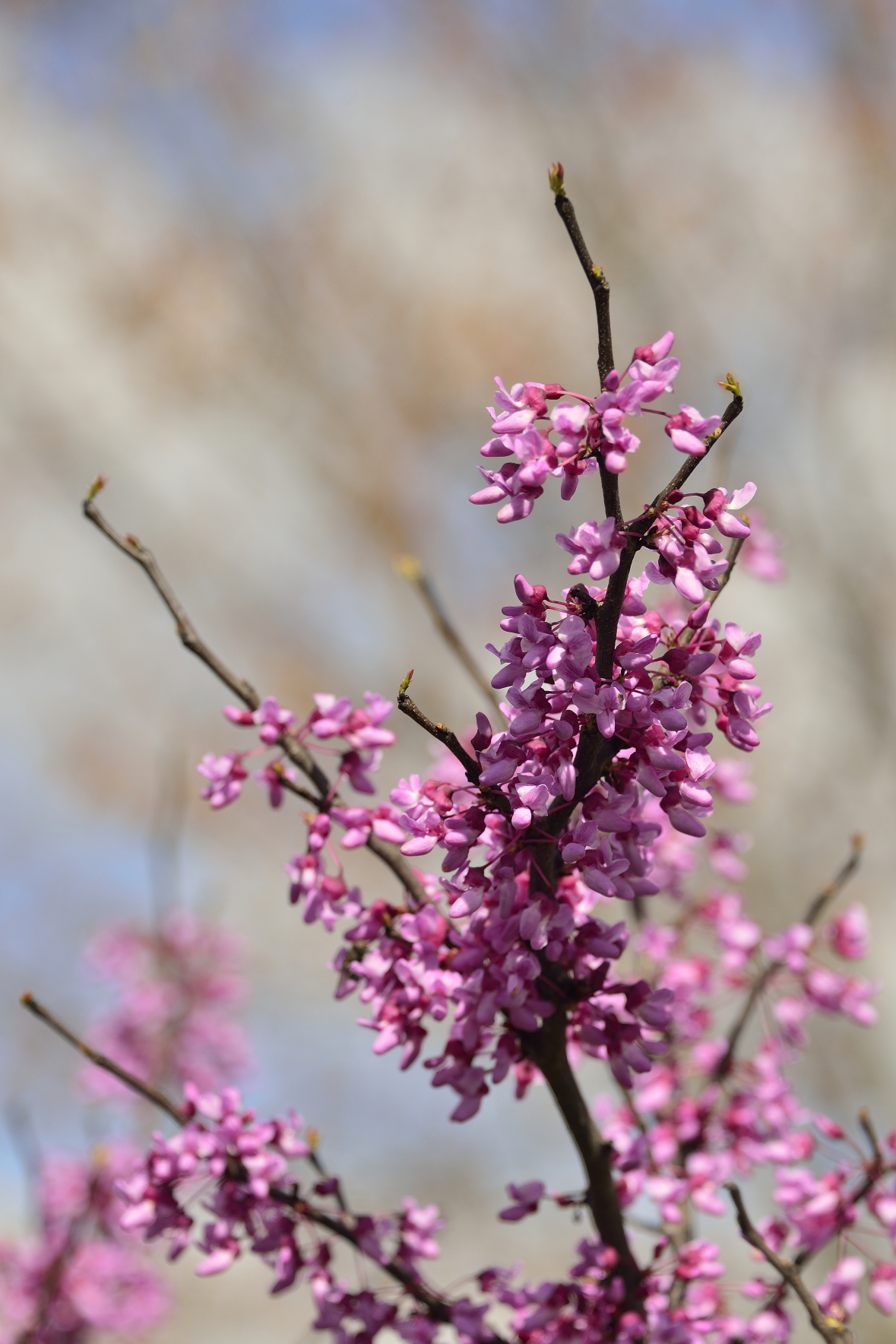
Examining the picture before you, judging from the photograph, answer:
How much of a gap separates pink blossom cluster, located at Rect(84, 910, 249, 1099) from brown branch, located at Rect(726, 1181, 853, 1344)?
1.20 m

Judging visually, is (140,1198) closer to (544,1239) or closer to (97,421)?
(544,1239)

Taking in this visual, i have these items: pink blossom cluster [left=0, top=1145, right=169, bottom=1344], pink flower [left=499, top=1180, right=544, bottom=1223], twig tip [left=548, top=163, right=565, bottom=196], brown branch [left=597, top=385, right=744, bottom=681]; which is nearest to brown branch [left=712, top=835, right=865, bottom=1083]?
pink flower [left=499, top=1180, right=544, bottom=1223]

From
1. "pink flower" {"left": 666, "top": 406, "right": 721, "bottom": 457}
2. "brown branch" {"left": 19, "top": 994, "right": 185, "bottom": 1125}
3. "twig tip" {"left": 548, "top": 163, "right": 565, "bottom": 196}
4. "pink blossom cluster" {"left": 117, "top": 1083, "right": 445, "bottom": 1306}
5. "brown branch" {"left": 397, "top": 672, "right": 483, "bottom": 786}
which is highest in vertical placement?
"twig tip" {"left": 548, "top": 163, "right": 565, "bottom": 196}

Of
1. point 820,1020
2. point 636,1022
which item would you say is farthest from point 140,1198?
point 820,1020

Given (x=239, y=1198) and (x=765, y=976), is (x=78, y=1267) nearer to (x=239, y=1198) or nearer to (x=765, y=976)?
(x=239, y=1198)

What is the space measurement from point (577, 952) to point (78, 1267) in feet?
4.28

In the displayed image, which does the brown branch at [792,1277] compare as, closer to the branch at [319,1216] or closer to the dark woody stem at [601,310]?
the branch at [319,1216]

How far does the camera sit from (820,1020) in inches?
200

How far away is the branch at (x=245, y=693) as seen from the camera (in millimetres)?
741

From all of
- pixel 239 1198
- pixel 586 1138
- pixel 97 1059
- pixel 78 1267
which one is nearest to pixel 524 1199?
pixel 586 1138

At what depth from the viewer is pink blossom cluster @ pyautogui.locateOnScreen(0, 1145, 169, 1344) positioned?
1.50m

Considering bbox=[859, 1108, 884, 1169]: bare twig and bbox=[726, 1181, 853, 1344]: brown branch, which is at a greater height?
bbox=[859, 1108, 884, 1169]: bare twig

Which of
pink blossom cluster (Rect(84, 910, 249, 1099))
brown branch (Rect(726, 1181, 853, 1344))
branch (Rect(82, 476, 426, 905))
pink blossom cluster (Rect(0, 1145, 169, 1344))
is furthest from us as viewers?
pink blossom cluster (Rect(84, 910, 249, 1099))

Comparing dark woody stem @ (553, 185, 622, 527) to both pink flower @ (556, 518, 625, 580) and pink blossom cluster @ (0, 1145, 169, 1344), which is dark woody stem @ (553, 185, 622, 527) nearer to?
pink flower @ (556, 518, 625, 580)
